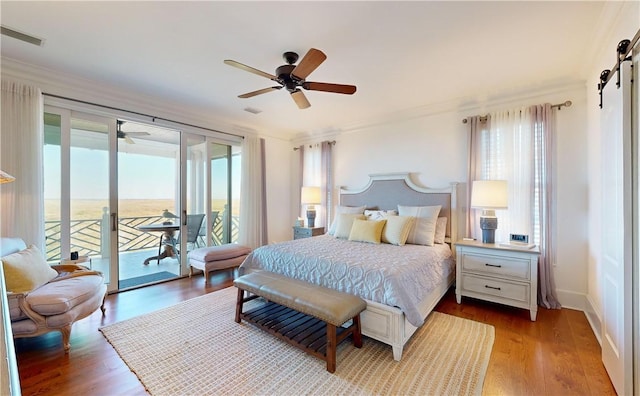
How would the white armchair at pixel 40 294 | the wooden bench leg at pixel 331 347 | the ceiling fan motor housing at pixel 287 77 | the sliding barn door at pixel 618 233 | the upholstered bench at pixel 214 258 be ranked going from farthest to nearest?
the upholstered bench at pixel 214 258 → the ceiling fan motor housing at pixel 287 77 → the white armchair at pixel 40 294 → the wooden bench leg at pixel 331 347 → the sliding barn door at pixel 618 233

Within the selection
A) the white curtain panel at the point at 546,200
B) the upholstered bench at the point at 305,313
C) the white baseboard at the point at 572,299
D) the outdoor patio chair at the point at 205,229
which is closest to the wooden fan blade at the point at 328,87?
the upholstered bench at the point at 305,313

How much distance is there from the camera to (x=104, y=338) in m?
2.35

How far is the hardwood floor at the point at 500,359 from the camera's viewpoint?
5.80ft

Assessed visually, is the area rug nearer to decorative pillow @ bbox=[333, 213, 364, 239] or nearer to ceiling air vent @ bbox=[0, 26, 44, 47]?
decorative pillow @ bbox=[333, 213, 364, 239]

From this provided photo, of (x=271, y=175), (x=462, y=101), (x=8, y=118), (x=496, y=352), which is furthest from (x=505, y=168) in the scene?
(x=8, y=118)

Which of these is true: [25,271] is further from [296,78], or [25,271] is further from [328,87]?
[328,87]

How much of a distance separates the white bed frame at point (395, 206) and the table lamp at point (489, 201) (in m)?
0.47

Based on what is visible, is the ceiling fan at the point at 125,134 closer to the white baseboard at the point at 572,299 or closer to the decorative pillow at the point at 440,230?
the decorative pillow at the point at 440,230

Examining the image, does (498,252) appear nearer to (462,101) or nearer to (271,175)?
(462,101)

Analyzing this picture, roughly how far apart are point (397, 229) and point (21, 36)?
411 centimetres

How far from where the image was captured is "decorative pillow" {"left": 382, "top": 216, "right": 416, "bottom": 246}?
3266 millimetres

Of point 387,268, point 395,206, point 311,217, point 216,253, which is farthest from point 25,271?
point 395,206

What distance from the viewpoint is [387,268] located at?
7.39 ft

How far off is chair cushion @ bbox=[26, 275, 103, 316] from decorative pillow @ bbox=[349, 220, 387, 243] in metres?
2.77
